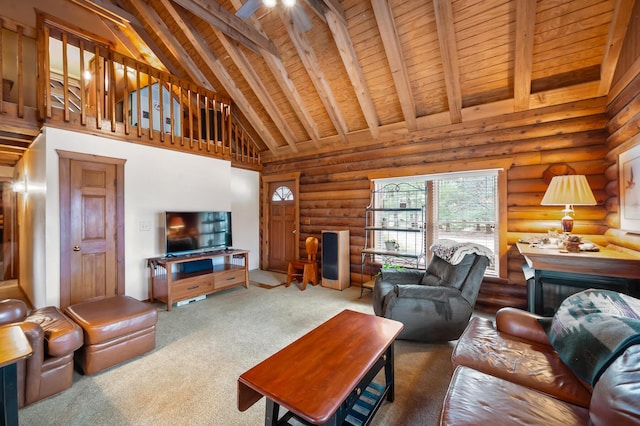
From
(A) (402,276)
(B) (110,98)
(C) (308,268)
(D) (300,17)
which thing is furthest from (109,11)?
(A) (402,276)

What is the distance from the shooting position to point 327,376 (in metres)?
1.50

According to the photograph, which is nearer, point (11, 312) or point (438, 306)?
point (11, 312)

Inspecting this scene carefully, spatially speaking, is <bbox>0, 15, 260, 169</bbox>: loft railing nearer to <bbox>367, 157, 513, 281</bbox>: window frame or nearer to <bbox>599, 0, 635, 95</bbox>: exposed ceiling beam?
<bbox>367, 157, 513, 281</bbox>: window frame

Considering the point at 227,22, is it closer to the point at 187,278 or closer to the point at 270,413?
the point at 187,278

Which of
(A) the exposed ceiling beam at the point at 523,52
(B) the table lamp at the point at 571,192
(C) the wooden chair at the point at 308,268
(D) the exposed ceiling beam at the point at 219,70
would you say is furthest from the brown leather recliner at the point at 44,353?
(A) the exposed ceiling beam at the point at 523,52

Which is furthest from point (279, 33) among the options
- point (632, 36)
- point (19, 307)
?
point (19, 307)

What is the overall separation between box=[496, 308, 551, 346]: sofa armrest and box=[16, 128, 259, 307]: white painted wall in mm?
4862

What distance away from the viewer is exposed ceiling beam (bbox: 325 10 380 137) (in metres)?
3.45

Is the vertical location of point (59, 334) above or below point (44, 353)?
above

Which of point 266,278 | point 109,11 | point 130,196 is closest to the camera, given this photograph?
point 130,196

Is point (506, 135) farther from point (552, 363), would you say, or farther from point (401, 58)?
point (552, 363)

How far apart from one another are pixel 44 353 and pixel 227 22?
4.09 m

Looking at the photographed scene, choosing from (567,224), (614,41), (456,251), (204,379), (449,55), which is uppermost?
(449,55)

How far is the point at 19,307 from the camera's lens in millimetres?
2307
